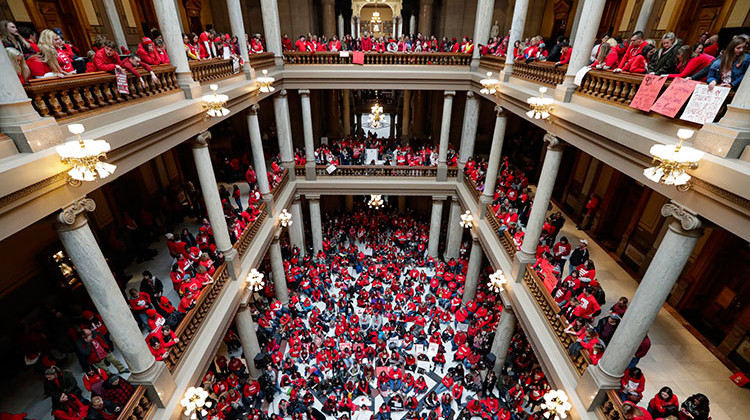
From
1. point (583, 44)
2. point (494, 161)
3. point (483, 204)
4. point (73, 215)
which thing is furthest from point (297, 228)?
point (583, 44)

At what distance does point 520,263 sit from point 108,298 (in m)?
7.53

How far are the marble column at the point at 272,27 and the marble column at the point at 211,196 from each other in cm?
554

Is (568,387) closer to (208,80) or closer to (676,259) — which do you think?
(676,259)

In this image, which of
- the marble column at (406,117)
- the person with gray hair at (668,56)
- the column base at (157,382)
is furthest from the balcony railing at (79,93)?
the marble column at (406,117)

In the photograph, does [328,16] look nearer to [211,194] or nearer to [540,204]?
[211,194]

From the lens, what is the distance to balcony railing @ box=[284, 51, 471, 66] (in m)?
11.6

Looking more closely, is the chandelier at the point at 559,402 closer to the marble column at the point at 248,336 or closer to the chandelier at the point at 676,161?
the chandelier at the point at 676,161

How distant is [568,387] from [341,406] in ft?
18.3

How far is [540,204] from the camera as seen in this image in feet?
23.4

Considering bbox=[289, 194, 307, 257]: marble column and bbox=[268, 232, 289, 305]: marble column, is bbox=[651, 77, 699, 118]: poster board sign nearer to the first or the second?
bbox=[268, 232, 289, 305]: marble column

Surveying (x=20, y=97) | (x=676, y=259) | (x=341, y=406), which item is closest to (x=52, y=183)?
(x=20, y=97)

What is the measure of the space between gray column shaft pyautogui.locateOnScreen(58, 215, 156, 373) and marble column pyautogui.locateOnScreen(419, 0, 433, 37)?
50.9ft

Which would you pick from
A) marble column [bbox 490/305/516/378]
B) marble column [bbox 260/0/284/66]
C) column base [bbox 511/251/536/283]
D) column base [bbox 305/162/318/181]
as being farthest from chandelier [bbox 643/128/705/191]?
column base [bbox 305/162/318/181]

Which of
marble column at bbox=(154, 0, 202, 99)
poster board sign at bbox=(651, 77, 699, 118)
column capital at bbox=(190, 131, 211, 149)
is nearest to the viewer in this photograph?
poster board sign at bbox=(651, 77, 699, 118)
